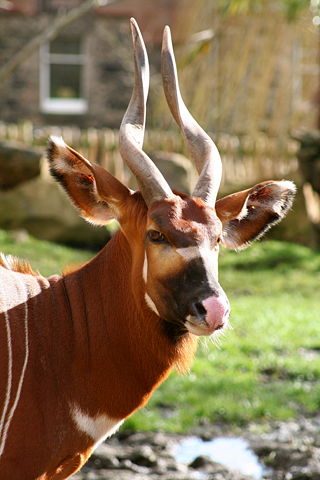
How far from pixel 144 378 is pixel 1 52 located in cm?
2103

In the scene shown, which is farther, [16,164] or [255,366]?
[16,164]

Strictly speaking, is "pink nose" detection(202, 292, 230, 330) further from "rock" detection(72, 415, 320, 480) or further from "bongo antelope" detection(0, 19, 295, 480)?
"rock" detection(72, 415, 320, 480)

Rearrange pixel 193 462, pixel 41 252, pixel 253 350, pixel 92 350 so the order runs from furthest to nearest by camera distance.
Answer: pixel 41 252 → pixel 253 350 → pixel 193 462 → pixel 92 350

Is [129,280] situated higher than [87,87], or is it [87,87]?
[129,280]

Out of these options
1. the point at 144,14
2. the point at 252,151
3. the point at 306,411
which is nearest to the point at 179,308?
the point at 306,411

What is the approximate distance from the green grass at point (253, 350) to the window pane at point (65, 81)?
12.3m

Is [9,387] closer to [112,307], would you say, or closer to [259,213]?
[112,307]

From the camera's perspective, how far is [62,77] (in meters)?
24.9

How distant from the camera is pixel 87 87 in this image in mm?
24156

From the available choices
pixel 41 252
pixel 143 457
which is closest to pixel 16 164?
pixel 41 252

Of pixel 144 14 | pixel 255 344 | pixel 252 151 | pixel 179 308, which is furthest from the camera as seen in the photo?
pixel 144 14

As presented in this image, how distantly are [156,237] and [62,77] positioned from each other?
2196cm

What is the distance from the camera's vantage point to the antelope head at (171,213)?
3396 millimetres

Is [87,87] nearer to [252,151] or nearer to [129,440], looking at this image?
[252,151]
